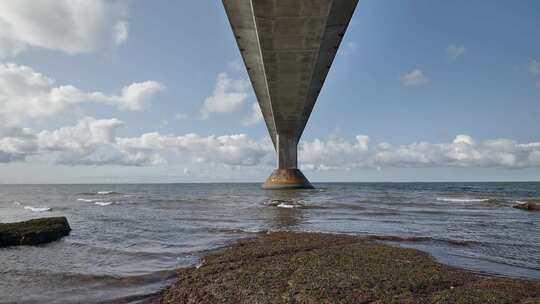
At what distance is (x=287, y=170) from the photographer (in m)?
49.5

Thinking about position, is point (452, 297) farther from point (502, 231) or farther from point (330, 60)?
point (330, 60)

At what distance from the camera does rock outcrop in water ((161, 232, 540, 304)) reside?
4.21 metres

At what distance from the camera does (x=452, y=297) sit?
4.17 m

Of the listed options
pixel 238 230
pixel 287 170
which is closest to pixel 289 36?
pixel 238 230

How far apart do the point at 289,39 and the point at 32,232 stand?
36.3 feet

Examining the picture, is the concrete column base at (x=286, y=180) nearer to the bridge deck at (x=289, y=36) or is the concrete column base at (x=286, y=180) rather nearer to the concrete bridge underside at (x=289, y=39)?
the concrete bridge underside at (x=289, y=39)

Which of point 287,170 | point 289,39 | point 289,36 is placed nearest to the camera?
point 289,36

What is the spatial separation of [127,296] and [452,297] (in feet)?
14.6

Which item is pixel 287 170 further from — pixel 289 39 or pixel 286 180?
pixel 289 39

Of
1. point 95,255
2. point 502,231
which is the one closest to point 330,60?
point 502,231

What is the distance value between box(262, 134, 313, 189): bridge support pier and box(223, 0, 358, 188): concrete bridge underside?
22981 mm

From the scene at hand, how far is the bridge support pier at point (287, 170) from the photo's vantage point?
1882 inches

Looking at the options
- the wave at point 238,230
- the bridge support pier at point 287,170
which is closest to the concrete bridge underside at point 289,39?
the wave at point 238,230

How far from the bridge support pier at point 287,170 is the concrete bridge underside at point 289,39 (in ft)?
75.4
